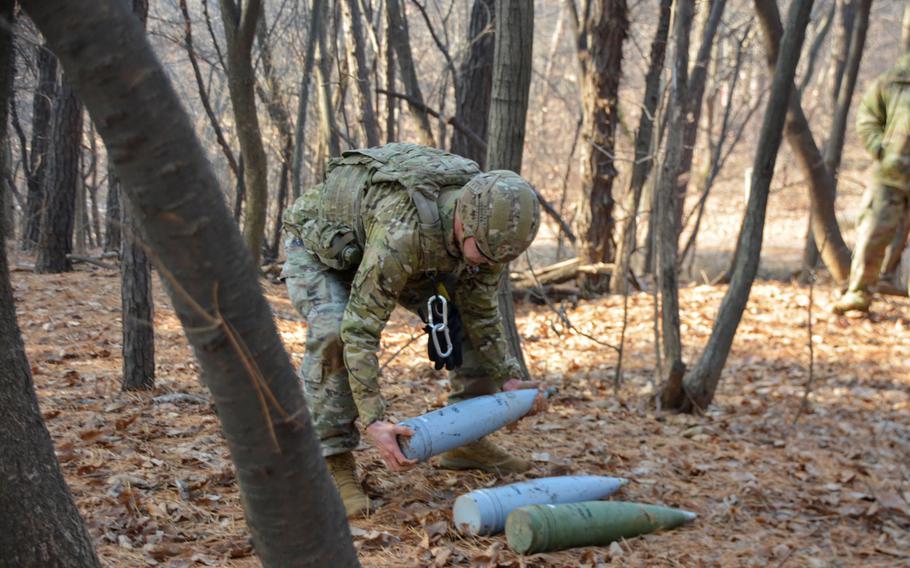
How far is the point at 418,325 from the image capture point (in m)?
9.22

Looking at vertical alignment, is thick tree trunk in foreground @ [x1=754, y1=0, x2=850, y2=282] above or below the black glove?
above

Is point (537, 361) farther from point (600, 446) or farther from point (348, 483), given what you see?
point (348, 483)

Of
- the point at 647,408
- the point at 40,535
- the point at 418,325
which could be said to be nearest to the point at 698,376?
the point at 647,408

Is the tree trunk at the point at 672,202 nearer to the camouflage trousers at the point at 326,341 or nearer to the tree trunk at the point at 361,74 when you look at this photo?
the camouflage trousers at the point at 326,341

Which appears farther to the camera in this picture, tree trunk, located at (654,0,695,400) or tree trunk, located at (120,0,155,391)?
tree trunk, located at (654,0,695,400)

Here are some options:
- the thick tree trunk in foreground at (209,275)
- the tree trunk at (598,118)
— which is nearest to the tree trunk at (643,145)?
the tree trunk at (598,118)

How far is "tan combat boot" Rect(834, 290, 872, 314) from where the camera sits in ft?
29.3

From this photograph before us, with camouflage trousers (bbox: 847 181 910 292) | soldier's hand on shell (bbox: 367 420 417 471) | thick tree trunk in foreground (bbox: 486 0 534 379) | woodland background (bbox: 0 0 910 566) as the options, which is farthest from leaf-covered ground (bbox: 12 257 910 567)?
thick tree trunk in foreground (bbox: 486 0 534 379)

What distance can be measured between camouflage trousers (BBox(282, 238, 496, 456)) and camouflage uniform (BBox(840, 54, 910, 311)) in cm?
641

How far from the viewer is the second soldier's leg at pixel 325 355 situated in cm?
386

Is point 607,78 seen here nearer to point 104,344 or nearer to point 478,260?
point 104,344

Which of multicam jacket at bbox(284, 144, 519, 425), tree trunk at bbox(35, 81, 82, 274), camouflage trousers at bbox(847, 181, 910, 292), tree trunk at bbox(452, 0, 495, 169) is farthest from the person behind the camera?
tree trunk at bbox(35, 81, 82, 274)

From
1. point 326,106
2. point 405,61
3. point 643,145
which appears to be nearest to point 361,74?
point 405,61

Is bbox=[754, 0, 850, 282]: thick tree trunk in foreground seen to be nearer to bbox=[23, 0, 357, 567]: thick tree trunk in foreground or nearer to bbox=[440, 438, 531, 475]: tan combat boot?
bbox=[440, 438, 531, 475]: tan combat boot
